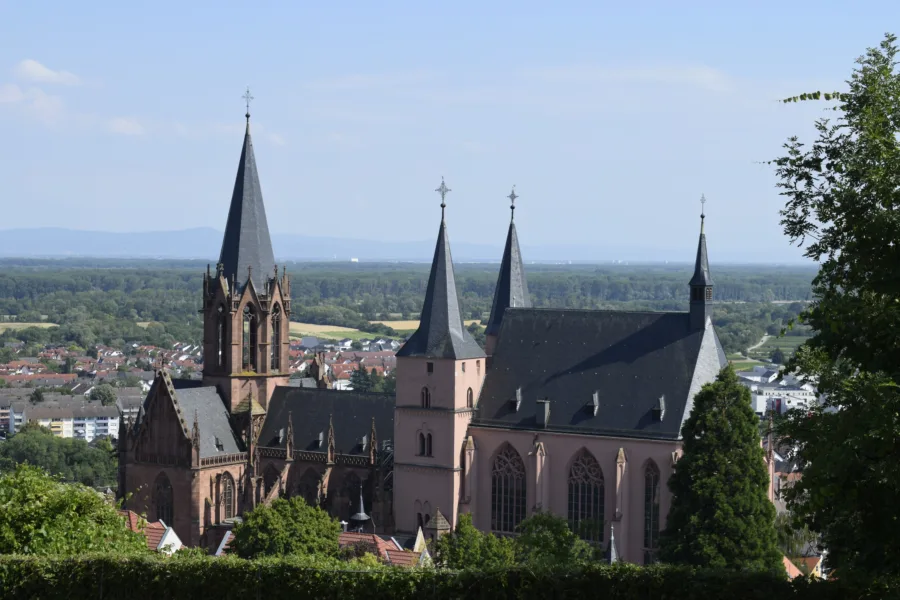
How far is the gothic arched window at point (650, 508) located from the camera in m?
77.4

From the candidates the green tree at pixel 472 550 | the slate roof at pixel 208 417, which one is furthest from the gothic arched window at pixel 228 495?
the green tree at pixel 472 550

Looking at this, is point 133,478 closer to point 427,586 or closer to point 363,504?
point 363,504

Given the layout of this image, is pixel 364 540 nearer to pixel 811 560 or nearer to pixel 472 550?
pixel 472 550

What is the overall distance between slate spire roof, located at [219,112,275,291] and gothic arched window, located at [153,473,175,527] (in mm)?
12630

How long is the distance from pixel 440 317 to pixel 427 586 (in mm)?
44705

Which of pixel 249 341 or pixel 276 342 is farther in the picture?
pixel 276 342

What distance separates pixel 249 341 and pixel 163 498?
1088 cm

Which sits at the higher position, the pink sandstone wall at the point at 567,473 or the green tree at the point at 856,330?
the green tree at the point at 856,330

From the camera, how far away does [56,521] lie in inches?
1874

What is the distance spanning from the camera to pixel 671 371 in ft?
259

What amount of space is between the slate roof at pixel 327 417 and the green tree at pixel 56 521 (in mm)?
38183

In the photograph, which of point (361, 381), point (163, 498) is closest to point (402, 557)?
point (163, 498)

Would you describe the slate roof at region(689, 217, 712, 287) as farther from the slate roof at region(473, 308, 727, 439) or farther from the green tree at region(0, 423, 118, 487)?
the green tree at region(0, 423, 118, 487)

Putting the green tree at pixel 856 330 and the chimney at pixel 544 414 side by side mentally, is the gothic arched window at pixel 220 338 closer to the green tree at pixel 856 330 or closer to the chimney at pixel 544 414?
the chimney at pixel 544 414
